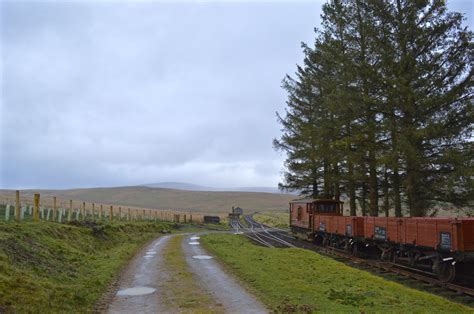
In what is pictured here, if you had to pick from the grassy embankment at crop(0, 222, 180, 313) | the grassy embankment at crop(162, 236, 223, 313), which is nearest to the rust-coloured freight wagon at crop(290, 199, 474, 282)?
the grassy embankment at crop(162, 236, 223, 313)

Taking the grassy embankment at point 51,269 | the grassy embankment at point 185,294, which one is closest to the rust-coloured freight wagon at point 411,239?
the grassy embankment at point 185,294

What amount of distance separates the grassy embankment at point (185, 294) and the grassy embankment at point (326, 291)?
4.48ft

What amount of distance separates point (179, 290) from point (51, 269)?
3.93 metres

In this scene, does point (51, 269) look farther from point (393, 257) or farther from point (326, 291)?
point (393, 257)

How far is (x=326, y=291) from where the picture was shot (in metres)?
10.8

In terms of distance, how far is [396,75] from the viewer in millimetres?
20359

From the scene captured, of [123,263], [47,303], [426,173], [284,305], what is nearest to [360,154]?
[426,173]

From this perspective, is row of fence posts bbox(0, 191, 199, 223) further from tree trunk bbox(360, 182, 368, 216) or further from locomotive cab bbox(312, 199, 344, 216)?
tree trunk bbox(360, 182, 368, 216)

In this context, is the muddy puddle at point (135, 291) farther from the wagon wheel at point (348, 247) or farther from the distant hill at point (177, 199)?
the distant hill at point (177, 199)

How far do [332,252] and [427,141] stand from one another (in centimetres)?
824

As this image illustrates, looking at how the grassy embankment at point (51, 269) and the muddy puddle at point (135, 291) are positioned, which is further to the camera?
the muddy puddle at point (135, 291)

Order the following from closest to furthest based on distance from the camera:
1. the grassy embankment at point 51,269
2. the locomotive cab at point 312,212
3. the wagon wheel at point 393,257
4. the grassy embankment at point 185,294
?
the grassy embankment at point 51,269, the grassy embankment at point 185,294, the wagon wheel at point 393,257, the locomotive cab at point 312,212

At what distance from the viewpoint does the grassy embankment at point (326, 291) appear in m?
9.33

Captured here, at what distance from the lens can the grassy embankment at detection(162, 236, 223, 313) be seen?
895cm
